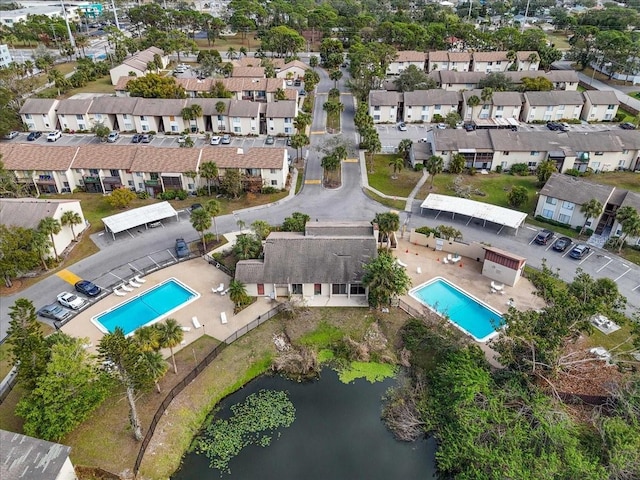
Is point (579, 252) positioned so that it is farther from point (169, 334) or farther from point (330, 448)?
point (169, 334)

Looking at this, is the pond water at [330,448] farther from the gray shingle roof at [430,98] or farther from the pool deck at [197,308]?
the gray shingle roof at [430,98]

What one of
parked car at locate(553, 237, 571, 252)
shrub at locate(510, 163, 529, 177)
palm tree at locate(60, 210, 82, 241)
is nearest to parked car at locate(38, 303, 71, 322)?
palm tree at locate(60, 210, 82, 241)

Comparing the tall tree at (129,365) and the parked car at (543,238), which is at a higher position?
the tall tree at (129,365)

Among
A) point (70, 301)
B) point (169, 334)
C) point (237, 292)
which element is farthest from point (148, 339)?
point (70, 301)

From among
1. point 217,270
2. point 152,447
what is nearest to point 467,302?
point 217,270

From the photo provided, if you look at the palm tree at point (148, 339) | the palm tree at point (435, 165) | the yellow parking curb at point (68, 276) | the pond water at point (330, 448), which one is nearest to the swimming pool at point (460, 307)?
the pond water at point (330, 448)

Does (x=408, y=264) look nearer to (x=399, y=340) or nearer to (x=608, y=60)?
(x=399, y=340)

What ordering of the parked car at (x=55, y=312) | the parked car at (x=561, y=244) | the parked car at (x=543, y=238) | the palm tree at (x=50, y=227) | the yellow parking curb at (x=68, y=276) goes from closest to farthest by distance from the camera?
the parked car at (x=55, y=312) → the yellow parking curb at (x=68, y=276) → the palm tree at (x=50, y=227) → the parked car at (x=561, y=244) → the parked car at (x=543, y=238)

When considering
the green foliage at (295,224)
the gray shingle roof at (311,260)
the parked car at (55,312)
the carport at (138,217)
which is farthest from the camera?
the carport at (138,217)
